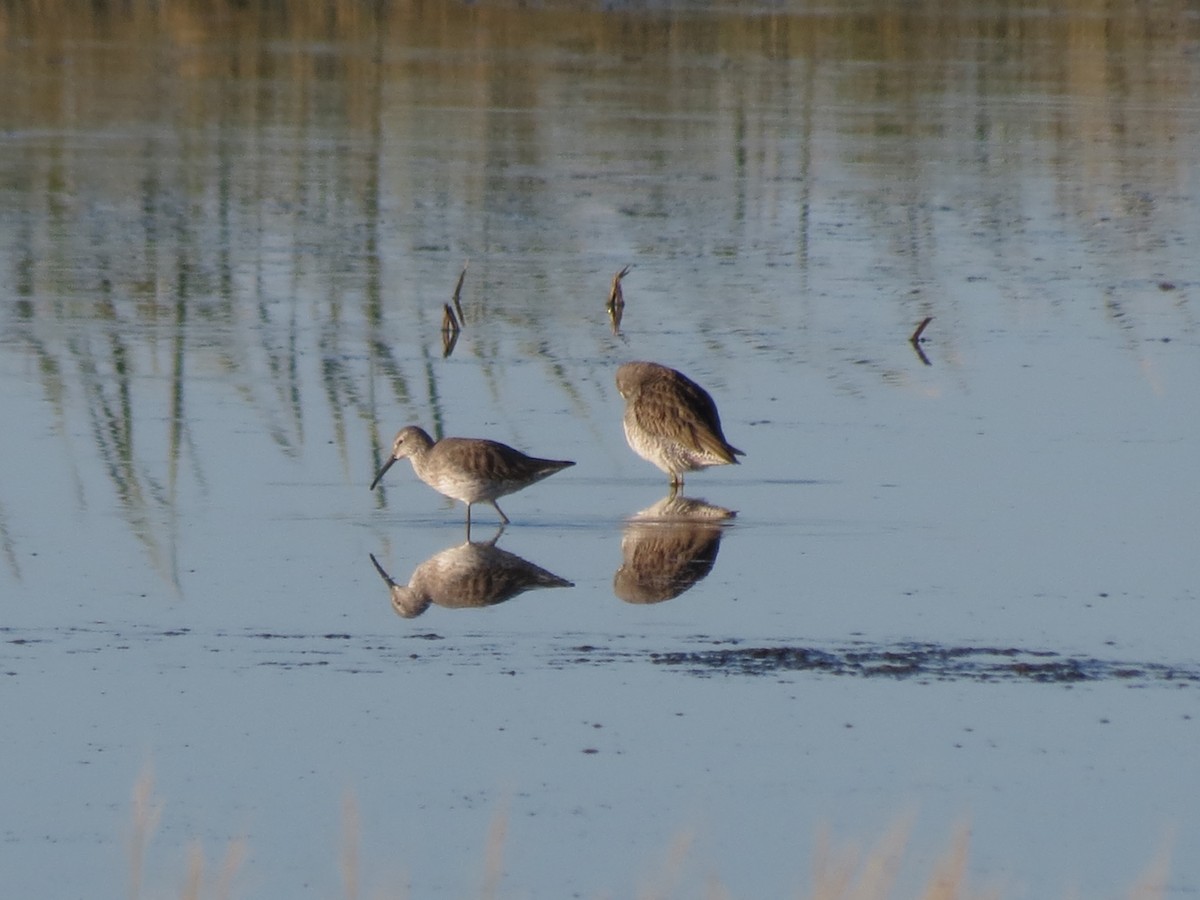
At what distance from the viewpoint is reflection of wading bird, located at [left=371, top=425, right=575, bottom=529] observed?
8961 millimetres

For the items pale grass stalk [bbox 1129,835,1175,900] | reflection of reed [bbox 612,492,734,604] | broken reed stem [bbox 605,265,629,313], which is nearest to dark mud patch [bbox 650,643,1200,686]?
reflection of reed [bbox 612,492,734,604]

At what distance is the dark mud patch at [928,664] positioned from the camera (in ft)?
23.5

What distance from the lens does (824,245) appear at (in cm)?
1595

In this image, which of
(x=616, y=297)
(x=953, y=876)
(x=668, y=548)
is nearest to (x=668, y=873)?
(x=953, y=876)

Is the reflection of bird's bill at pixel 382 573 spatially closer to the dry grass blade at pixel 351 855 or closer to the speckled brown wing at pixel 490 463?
the speckled brown wing at pixel 490 463

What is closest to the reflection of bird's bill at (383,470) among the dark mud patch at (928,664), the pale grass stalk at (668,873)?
the dark mud patch at (928,664)

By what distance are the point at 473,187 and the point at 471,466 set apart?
9.26 m

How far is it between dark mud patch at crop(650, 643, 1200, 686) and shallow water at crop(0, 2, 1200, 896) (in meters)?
0.02

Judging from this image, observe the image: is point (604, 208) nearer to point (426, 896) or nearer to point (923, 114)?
point (923, 114)

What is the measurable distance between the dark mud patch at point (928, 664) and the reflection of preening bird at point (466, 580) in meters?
0.90

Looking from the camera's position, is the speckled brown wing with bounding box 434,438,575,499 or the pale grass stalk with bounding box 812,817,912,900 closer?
the pale grass stalk with bounding box 812,817,912,900

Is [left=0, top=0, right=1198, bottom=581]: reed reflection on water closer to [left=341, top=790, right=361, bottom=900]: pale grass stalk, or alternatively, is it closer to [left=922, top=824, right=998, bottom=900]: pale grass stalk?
[left=341, top=790, right=361, bottom=900]: pale grass stalk

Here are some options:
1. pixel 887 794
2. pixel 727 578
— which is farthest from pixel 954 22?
pixel 887 794

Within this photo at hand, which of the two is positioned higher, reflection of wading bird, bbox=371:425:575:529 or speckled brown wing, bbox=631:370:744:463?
speckled brown wing, bbox=631:370:744:463
